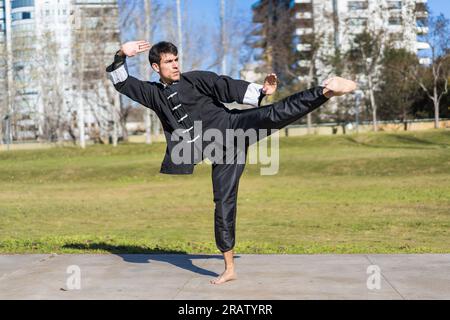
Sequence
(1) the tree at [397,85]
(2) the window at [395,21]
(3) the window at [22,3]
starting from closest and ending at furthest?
(3) the window at [22,3], (1) the tree at [397,85], (2) the window at [395,21]

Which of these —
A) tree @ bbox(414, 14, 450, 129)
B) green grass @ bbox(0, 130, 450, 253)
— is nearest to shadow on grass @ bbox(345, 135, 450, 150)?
green grass @ bbox(0, 130, 450, 253)

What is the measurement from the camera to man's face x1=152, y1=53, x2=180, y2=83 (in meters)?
6.45

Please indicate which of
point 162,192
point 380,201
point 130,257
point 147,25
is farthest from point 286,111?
point 147,25

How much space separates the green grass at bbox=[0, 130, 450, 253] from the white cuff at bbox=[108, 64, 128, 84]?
9.49 ft

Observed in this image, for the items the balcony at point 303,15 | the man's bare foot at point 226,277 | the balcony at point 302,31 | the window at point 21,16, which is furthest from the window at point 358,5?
the man's bare foot at point 226,277

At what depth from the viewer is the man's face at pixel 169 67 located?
21.2 feet

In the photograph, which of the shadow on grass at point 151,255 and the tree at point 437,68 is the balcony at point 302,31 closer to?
the tree at point 437,68

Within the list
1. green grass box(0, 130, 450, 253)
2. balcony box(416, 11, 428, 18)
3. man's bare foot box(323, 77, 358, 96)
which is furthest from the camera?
balcony box(416, 11, 428, 18)

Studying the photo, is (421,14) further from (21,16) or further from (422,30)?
(21,16)

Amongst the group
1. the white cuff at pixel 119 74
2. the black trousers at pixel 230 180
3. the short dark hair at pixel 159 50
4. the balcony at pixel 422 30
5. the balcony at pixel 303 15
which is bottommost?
the black trousers at pixel 230 180

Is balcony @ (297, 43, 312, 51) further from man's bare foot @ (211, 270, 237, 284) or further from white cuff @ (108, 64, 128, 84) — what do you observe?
man's bare foot @ (211, 270, 237, 284)

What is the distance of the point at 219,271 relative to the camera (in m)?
6.96

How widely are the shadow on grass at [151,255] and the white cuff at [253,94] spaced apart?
1.68 metres

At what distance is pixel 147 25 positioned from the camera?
146ft
